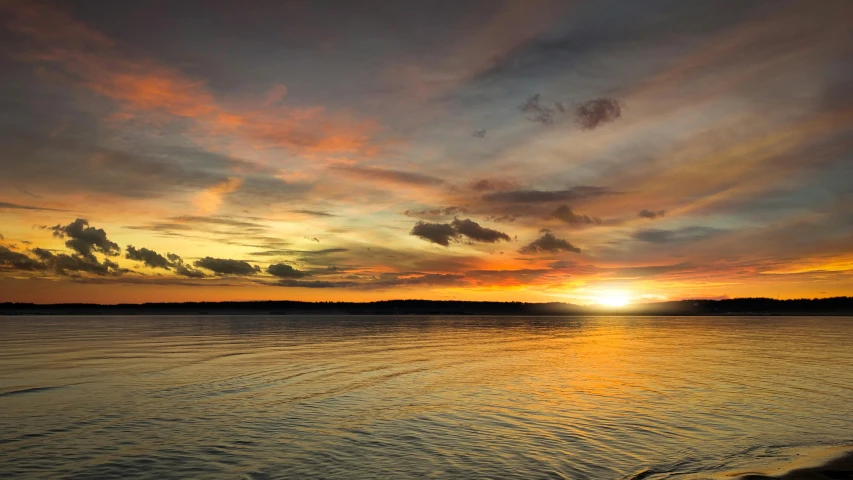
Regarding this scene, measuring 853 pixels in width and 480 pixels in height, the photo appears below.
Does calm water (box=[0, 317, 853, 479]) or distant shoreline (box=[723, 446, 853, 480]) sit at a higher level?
distant shoreline (box=[723, 446, 853, 480])

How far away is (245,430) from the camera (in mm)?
24719

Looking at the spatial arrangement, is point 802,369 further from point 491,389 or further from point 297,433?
point 297,433

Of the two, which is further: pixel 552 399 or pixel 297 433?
pixel 552 399

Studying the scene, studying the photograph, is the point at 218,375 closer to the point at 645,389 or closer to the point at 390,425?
the point at 390,425

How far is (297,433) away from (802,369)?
48778 mm

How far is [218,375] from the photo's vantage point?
4353 cm

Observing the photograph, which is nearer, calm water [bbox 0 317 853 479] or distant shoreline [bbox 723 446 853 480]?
distant shoreline [bbox 723 446 853 480]

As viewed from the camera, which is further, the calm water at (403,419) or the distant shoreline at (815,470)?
the calm water at (403,419)

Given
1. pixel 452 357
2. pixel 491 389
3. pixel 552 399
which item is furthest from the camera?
pixel 452 357

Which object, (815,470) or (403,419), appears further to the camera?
(403,419)

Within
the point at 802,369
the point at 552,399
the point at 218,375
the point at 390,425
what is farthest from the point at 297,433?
the point at 802,369

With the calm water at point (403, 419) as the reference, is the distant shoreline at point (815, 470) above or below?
above

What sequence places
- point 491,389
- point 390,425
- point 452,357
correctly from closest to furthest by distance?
1. point 390,425
2. point 491,389
3. point 452,357

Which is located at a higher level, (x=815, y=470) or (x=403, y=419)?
(x=815, y=470)
